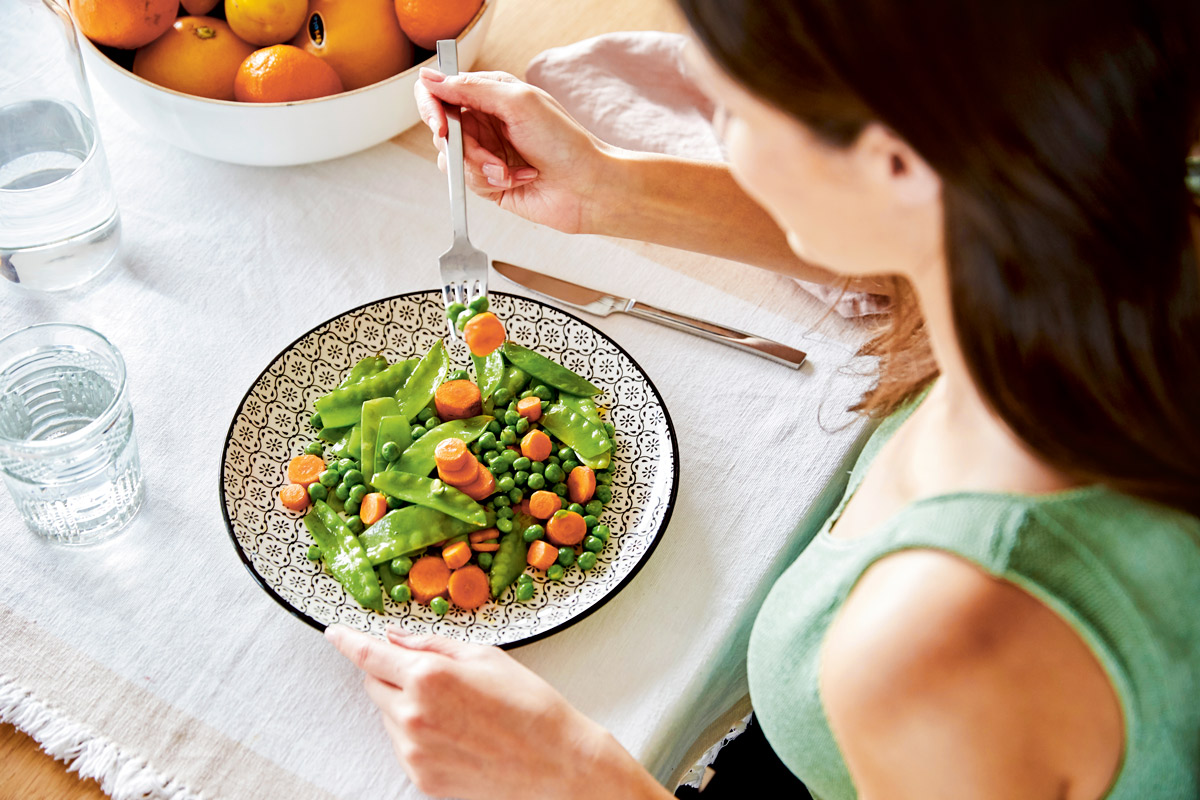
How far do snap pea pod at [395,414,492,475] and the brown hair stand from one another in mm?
653

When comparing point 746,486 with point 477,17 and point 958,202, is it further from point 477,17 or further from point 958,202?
point 477,17

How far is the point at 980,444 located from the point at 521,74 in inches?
44.8

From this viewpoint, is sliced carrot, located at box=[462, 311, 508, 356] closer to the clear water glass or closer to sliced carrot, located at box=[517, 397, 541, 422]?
sliced carrot, located at box=[517, 397, 541, 422]

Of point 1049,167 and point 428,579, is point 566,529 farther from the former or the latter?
point 1049,167

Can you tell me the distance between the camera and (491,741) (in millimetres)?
896

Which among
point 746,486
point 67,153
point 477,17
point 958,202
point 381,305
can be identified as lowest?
point 746,486

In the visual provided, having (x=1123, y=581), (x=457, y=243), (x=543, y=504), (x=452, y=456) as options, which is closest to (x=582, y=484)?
(x=543, y=504)

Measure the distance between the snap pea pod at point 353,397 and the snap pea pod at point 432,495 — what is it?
121mm

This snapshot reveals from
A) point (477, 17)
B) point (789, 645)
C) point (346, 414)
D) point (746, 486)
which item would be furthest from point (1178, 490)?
point (477, 17)

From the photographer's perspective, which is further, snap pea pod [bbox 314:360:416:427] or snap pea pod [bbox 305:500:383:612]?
snap pea pod [bbox 314:360:416:427]

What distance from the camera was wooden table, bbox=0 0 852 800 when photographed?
973 mm

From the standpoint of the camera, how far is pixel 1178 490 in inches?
27.3

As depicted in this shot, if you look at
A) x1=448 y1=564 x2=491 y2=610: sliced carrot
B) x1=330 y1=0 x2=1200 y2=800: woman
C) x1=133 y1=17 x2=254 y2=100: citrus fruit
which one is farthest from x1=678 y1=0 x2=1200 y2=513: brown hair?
x1=133 y1=17 x2=254 y2=100: citrus fruit

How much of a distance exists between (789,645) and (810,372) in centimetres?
51
